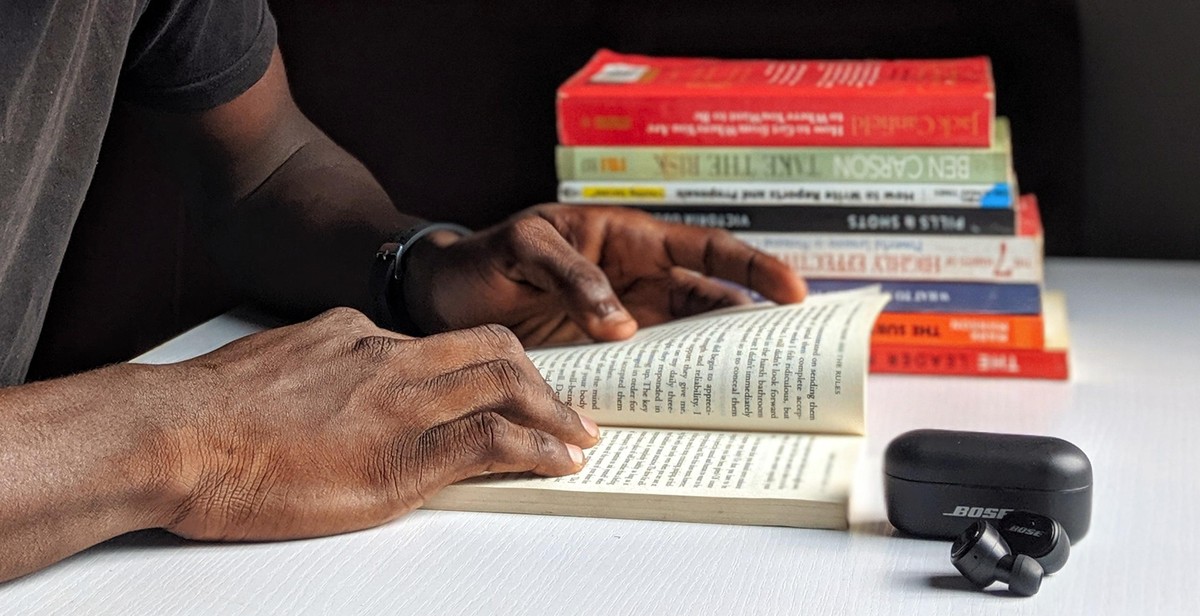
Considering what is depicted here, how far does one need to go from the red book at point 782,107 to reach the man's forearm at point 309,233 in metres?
0.19

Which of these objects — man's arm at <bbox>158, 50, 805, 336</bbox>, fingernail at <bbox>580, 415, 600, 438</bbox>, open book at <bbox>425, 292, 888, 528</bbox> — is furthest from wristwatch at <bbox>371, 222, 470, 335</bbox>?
fingernail at <bbox>580, 415, 600, 438</bbox>

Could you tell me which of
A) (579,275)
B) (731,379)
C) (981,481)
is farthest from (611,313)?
(981,481)

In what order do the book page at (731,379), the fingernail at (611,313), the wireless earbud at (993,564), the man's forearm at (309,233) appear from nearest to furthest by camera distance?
1. the wireless earbud at (993,564)
2. the book page at (731,379)
3. the fingernail at (611,313)
4. the man's forearm at (309,233)

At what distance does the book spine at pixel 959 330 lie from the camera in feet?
3.41

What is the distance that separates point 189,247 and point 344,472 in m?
0.92

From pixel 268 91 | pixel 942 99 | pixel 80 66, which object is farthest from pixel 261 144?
pixel 942 99

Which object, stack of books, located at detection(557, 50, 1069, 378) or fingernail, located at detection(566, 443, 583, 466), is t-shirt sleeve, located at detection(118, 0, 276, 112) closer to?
stack of books, located at detection(557, 50, 1069, 378)

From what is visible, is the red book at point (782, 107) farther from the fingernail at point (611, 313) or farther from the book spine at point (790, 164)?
the fingernail at point (611, 313)

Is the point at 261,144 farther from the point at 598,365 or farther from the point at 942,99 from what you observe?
the point at 942,99

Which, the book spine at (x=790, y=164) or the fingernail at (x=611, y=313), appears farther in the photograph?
the book spine at (x=790, y=164)

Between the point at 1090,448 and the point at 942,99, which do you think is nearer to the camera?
the point at 1090,448

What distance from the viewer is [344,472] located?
69cm

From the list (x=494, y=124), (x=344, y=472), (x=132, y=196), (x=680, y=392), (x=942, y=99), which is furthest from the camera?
(x=132, y=196)

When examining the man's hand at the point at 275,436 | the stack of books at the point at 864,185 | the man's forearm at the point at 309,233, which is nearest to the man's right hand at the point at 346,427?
the man's hand at the point at 275,436
